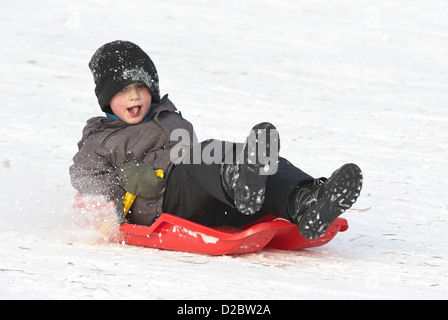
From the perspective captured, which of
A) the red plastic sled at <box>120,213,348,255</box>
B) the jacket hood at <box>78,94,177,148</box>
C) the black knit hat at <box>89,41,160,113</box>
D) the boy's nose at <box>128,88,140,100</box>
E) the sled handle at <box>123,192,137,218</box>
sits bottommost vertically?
the red plastic sled at <box>120,213,348,255</box>

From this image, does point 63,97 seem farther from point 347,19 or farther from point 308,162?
point 347,19

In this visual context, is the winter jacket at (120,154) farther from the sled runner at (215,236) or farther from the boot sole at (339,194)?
the boot sole at (339,194)

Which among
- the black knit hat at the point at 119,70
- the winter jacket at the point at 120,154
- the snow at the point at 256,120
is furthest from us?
the black knit hat at the point at 119,70

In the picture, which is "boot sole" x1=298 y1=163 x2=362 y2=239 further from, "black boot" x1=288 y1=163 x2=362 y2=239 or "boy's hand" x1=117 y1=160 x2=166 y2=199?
"boy's hand" x1=117 y1=160 x2=166 y2=199

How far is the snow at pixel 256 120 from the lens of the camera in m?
2.29

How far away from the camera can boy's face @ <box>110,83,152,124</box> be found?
2902 millimetres

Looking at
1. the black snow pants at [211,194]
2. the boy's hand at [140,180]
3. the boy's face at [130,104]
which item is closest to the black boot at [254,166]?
Result: the black snow pants at [211,194]

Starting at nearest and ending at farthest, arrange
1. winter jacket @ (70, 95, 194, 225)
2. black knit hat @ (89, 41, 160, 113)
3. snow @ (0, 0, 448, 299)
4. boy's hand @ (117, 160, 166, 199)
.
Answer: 1. snow @ (0, 0, 448, 299)
2. boy's hand @ (117, 160, 166, 199)
3. winter jacket @ (70, 95, 194, 225)
4. black knit hat @ (89, 41, 160, 113)

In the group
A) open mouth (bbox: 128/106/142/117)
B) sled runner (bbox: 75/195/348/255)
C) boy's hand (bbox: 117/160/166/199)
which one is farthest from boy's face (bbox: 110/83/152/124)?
sled runner (bbox: 75/195/348/255)

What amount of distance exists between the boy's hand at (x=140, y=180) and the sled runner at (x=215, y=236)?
107 millimetres

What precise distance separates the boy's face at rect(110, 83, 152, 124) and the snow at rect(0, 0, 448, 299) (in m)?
0.47

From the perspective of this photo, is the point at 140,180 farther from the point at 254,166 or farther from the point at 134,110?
the point at 254,166

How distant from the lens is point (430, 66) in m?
7.80

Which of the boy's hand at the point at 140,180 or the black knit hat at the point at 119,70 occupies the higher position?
the black knit hat at the point at 119,70
